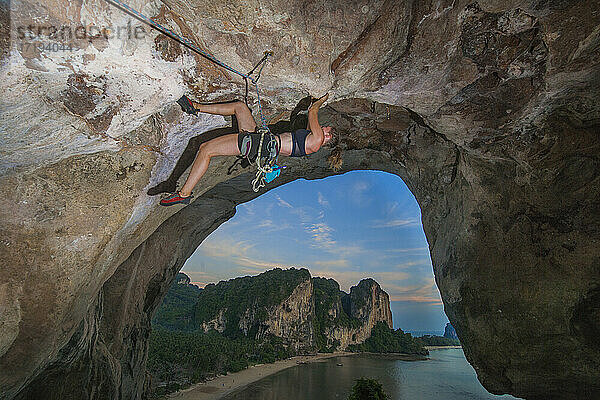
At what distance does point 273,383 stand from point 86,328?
108 feet

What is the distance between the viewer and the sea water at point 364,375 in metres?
30.0

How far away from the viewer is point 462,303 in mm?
6727

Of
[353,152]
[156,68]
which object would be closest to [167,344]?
[353,152]

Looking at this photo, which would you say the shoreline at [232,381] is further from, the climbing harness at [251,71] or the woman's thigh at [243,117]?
the woman's thigh at [243,117]

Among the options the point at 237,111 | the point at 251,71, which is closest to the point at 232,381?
the point at 237,111

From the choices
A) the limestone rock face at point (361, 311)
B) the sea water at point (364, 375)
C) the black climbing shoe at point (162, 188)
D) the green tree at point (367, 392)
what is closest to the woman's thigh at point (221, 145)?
the black climbing shoe at point (162, 188)

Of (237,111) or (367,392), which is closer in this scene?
Answer: (237,111)

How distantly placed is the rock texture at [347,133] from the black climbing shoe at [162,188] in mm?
262

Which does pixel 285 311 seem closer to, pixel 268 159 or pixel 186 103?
pixel 268 159

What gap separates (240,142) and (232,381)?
36324 millimetres

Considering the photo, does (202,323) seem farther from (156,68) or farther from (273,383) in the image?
(156,68)

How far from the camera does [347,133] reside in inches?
305

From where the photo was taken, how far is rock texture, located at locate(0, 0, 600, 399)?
3062 mm

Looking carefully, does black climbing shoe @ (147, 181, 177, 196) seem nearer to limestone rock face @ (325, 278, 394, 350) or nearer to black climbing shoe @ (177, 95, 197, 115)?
black climbing shoe @ (177, 95, 197, 115)
